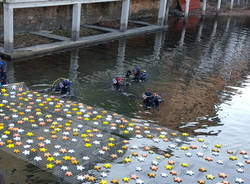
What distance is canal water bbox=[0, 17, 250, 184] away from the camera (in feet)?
51.1

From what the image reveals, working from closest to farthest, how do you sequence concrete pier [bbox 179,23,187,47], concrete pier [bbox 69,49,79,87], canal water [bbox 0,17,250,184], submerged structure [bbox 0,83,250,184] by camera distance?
submerged structure [bbox 0,83,250,184] → canal water [bbox 0,17,250,184] → concrete pier [bbox 69,49,79,87] → concrete pier [bbox 179,23,187,47]

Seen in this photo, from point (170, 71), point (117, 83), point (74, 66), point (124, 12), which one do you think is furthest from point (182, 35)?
point (117, 83)

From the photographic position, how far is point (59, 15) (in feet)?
104

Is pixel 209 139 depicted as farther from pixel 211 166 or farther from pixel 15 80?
pixel 15 80

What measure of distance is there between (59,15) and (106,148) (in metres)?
21.7

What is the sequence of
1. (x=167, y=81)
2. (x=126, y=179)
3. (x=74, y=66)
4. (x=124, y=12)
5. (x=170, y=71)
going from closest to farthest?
(x=126, y=179) < (x=167, y=81) < (x=74, y=66) < (x=170, y=71) < (x=124, y=12)

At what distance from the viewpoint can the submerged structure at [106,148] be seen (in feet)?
37.4

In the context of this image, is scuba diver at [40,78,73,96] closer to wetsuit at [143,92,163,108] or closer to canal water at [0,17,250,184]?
canal water at [0,17,250,184]

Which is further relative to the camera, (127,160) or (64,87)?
(64,87)

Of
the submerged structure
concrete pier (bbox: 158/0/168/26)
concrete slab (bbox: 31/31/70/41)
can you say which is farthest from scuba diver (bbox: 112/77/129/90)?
concrete pier (bbox: 158/0/168/26)

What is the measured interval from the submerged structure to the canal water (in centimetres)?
71

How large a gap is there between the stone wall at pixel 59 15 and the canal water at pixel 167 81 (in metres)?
5.55

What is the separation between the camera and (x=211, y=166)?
40.6 feet

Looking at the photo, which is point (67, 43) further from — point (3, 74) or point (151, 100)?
point (151, 100)
